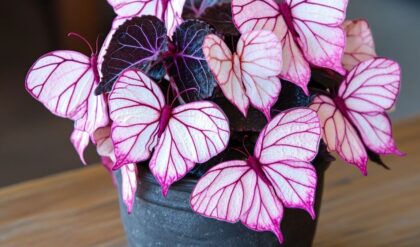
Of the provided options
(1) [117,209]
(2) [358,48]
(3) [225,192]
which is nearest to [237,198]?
(3) [225,192]

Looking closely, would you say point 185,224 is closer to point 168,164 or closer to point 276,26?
point 168,164

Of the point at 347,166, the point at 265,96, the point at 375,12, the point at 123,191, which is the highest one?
the point at 265,96

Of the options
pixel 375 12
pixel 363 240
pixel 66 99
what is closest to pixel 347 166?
pixel 363 240

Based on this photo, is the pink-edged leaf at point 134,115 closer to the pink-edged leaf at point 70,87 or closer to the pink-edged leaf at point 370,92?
the pink-edged leaf at point 70,87

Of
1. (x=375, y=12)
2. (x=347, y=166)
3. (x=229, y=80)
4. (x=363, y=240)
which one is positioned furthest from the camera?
(x=375, y=12)

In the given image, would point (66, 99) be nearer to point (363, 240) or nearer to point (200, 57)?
point (200, 57)

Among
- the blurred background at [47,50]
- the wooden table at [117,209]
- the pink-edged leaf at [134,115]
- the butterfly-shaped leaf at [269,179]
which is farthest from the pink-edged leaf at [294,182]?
the blurred background at [47,50]

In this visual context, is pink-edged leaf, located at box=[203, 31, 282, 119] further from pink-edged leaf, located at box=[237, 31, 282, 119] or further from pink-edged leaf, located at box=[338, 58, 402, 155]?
pink-edged leaf, located at box=[338, 58, 402, 155]
